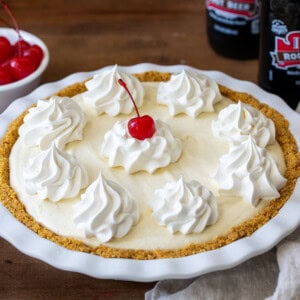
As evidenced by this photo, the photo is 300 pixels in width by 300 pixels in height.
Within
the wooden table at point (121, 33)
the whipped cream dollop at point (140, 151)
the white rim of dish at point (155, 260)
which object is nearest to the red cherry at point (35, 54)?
the wooden table at point (121, 33)

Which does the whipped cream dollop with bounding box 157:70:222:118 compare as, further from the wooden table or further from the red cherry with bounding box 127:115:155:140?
the wooden table

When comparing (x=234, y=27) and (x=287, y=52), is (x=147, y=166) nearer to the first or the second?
(x=287, y=52)

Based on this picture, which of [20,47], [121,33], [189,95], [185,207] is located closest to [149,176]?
[185,207]

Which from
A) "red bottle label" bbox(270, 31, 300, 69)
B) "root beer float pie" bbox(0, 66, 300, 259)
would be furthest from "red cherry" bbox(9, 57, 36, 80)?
"red bottle label" bbox(270, 31, 300, 69)

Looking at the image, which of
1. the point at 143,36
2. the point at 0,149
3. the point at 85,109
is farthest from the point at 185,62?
the point at 0,149

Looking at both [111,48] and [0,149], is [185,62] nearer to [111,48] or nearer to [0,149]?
[111,48]

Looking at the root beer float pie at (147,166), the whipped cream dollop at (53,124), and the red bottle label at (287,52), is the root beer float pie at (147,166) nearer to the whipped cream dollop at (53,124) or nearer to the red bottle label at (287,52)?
the whipped cream dollop at (53,124)

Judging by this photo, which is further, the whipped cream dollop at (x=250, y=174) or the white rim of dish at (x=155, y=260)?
the whipped cream dollop at (x=250, y=174)
